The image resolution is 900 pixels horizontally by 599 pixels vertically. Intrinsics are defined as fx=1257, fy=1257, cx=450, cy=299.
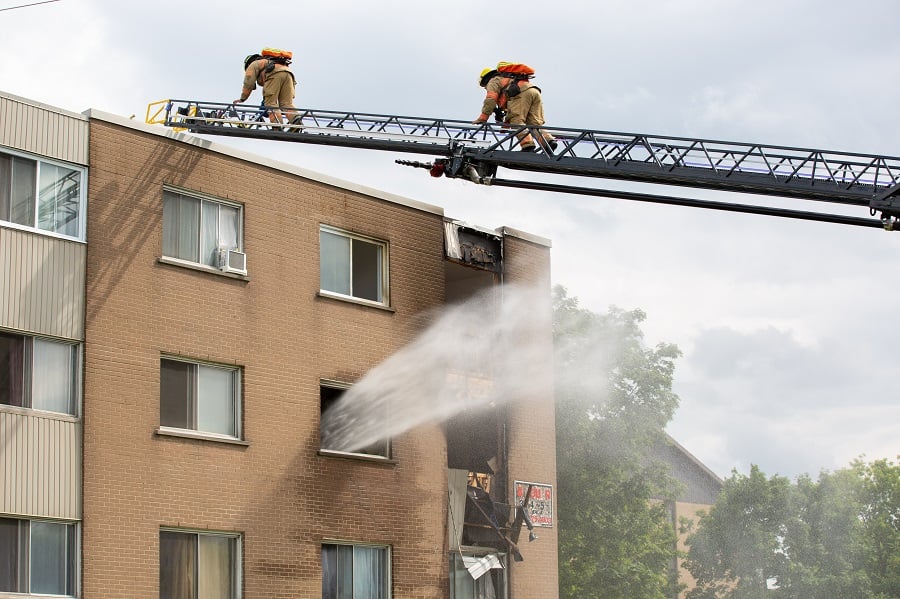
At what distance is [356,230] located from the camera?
22703 millimetres

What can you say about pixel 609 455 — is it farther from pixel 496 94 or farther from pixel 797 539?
pixel 496 94

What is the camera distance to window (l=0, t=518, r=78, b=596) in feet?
54.9

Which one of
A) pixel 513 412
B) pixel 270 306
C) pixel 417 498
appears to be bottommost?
pixel 417 498

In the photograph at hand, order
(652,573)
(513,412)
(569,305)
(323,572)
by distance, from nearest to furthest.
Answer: (323,572), (513,412), (652,573), (569,305)

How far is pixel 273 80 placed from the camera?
2283 cm

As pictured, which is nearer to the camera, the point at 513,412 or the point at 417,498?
the point at 417,498

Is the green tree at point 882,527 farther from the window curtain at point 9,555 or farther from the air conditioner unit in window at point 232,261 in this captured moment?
the window curtain at point 9,555

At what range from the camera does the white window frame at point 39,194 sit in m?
18.0

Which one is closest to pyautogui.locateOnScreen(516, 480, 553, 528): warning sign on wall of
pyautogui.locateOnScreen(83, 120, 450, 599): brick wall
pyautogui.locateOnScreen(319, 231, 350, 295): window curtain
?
pyautogui.locateOnScreen(83, 120, 450, 599): brick wall

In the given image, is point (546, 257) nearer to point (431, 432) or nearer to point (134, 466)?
point (431, 432)

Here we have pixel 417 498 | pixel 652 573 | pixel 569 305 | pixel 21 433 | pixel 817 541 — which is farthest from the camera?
pixel 817 541

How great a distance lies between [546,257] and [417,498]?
6.63 meters

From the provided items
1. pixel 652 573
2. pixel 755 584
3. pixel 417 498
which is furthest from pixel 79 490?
pixel 755 584

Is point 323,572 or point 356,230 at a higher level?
point 356,230
